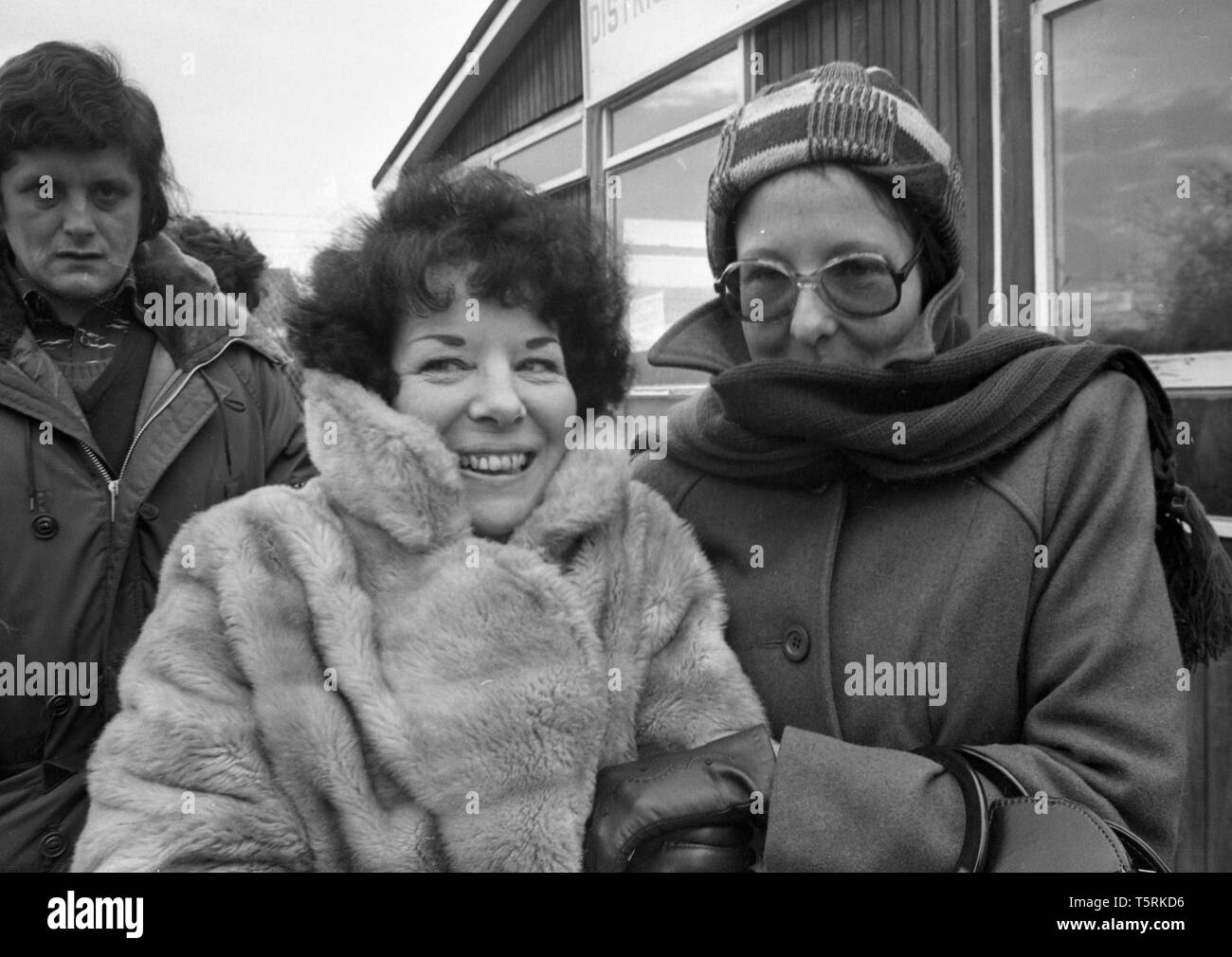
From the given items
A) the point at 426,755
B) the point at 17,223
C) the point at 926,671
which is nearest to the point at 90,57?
the point at 17,223

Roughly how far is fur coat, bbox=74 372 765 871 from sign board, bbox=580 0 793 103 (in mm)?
3193

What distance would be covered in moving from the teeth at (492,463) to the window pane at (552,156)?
4626 millimetres

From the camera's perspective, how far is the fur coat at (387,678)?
1.22m

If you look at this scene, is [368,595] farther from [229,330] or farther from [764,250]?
[229,330]

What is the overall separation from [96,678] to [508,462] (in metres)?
0.86

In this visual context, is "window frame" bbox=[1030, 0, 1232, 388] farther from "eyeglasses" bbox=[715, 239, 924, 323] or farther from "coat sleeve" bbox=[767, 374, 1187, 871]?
"coat sleeve" bbox=[767, 374, 1187, 871]

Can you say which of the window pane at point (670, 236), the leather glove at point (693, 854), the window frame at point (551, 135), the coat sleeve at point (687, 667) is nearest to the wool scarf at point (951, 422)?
the coat sleeve at point (687, 667)

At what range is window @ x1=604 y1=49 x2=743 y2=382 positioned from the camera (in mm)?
4516

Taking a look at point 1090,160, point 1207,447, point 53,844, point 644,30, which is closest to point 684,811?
point 53,844

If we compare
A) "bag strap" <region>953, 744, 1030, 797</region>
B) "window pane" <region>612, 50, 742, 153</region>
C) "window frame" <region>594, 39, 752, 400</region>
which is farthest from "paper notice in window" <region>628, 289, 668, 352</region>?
"bag strap" <region>953, 744, 1030, 797</region>

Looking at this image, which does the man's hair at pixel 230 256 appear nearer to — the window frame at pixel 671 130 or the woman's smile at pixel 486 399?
the window frame at pixel 671 130

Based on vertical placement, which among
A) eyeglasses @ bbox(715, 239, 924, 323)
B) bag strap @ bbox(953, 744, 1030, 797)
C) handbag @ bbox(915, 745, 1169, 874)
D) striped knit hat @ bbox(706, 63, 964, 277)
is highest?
striped knit hat @ bbox(706, 63, 964, 277)

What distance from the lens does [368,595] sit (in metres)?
1.36

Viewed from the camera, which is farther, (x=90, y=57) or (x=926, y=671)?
(x=90, y=57)
